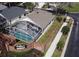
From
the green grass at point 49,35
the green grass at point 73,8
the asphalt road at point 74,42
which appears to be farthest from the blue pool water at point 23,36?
the green grass at point 73,8

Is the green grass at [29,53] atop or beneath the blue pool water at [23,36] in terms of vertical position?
beneath

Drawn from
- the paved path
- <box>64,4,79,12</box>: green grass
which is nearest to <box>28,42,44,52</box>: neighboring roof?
the paved path

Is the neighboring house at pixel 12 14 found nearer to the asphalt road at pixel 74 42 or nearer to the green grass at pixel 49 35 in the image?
the green grass at pixel 49 35

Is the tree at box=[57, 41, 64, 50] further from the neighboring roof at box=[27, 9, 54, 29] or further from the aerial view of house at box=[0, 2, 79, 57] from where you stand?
the neighboring roof at box=[27, 9, 54, 29]

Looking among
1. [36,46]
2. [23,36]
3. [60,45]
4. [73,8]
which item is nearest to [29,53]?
[36,46]

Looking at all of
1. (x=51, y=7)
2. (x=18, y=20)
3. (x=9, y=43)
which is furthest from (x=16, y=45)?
(x=51, y=7)
